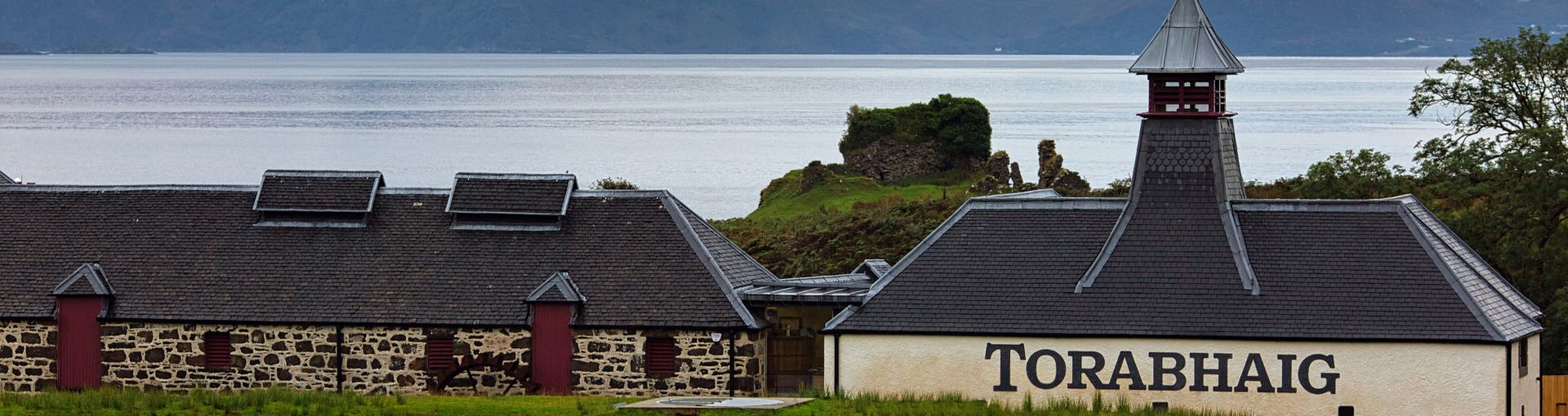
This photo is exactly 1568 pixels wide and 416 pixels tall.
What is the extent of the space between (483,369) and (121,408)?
568 centimetres

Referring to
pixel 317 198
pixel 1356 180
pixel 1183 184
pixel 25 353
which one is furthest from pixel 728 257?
pixel 1356 180

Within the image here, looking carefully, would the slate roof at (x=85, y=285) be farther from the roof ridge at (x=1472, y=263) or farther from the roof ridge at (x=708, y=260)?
the roof ridge at (x=1472, y=263)

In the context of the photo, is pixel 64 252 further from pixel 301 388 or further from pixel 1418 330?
pixel 1418 330

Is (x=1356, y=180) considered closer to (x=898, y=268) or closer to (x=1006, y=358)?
(x=898, y=268)

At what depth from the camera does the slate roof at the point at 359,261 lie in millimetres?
33875

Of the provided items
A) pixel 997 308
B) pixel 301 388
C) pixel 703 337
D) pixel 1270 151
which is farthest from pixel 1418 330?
pixel 1270 151

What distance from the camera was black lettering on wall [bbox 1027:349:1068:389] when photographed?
3200cm

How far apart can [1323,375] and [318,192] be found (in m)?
17.1

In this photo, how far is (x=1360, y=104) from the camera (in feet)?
644

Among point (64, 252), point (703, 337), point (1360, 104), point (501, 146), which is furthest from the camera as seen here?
point (1360, 104)

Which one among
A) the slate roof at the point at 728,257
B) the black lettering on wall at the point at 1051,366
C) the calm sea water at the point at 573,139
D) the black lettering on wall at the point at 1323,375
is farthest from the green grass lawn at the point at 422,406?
the calm sea water at the point at 573,139

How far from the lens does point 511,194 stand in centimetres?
3584

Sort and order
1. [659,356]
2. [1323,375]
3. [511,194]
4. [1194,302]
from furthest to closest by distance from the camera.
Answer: [511,194]
[659,356]
[1194,302]
[1323,375]

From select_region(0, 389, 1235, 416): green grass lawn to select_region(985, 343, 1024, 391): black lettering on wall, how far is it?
807 millimetres
